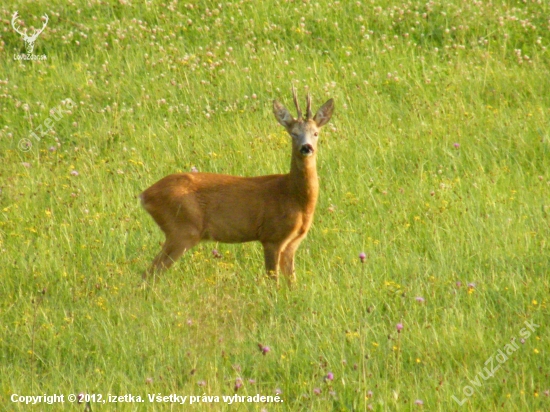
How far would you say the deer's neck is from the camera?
704cm

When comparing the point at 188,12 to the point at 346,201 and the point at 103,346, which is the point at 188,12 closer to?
the point at 346,201

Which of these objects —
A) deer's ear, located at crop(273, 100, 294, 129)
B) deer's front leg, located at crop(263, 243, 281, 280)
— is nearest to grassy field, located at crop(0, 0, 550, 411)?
deer's front leg, located at crop(263, 243, 281, 280)

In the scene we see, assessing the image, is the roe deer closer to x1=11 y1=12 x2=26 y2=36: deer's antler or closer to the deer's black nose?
the deer's black nose

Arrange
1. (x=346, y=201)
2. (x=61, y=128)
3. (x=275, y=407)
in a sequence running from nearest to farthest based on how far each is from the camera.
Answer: (x=275, y=407) → (x=346, y=201) → (x=61, y=128)

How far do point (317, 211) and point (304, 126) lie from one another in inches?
42.1

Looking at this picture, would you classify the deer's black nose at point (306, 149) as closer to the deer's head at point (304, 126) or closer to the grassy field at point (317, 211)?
the deer's head at point (304, 126)

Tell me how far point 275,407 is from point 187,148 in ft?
15.8

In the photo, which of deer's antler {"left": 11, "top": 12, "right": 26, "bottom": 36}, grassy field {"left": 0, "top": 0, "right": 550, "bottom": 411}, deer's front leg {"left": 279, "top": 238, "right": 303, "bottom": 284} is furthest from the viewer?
deer's antler {"left": 11, "top": 12, "right": 26, "bottom": 36}

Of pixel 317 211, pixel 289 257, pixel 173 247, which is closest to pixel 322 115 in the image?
pixel 317 211

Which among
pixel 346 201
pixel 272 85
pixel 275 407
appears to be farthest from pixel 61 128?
pixel 275 407

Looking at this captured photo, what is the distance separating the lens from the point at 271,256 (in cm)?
688

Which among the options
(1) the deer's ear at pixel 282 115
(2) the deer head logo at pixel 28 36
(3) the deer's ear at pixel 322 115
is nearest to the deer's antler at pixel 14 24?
(2) the deer head logo at pixel 28 36

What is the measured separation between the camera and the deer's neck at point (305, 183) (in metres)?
7.04

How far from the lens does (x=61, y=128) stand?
1023 centimetres
